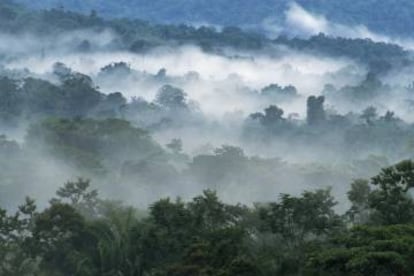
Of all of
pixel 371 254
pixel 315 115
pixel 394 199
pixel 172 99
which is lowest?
pixel 371 254

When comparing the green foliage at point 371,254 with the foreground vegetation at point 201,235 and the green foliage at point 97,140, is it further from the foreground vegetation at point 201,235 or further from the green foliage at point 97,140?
the green foliage at point 97,140

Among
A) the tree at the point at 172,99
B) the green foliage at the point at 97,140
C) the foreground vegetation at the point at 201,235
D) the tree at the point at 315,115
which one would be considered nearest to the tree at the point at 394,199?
the foreground vegetation at the point at 201,235

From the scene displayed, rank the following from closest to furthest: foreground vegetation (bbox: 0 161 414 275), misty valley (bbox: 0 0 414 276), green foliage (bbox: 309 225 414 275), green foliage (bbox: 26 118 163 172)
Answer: green foliage (bbox: 309 225 414 275), foreground vegetation (bbox: 0 161 414 275), misty valley (bbox: 0 0 414 276), green foliage (bbox: 26 118 163 172)

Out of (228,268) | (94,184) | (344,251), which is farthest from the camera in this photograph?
(94,184)

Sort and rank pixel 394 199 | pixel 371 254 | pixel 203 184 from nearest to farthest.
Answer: pixel 371 254 < pixel 394 199 < pixel 203 184

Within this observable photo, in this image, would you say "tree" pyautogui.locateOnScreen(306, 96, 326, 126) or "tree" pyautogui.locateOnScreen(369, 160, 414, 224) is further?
"tree" pyautogui.locateOnScreen(306, 96, 326, 126)

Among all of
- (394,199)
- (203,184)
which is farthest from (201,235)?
(203,184)

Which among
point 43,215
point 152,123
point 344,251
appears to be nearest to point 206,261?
point 344,251

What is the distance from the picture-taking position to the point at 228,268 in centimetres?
3953

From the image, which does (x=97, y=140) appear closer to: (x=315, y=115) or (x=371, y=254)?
(x=315, y=115)

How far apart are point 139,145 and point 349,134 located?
32.8 metres

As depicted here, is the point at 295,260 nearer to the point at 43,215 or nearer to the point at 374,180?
the point at 374,180

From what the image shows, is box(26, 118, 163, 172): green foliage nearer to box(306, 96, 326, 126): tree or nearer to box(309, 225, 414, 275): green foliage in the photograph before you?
box(306, 96, 326, 126): tree

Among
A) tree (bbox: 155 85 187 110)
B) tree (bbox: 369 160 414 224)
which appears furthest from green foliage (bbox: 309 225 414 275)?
tree (bbox: 155 85 187 110)
